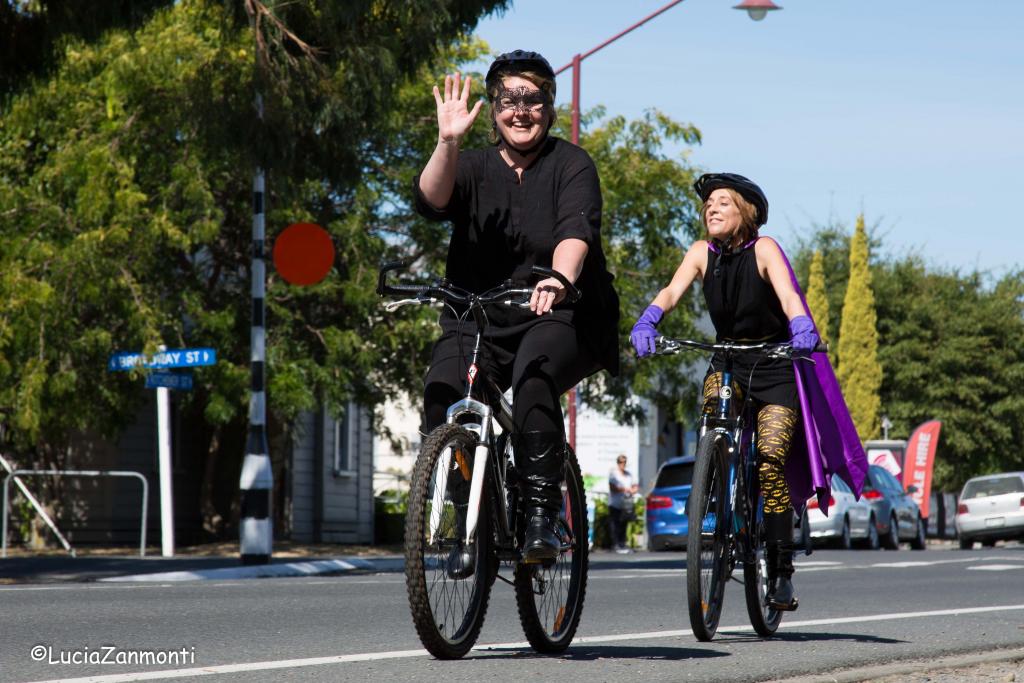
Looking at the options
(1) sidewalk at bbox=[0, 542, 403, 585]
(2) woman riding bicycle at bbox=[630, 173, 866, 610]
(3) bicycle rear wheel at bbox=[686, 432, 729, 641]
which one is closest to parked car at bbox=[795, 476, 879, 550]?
(1) sidewalk at bbox=[0, 542, 403, 585]

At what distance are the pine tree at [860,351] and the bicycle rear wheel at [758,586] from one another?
161 ft

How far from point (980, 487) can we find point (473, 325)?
31.4 metres

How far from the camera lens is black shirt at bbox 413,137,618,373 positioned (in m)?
6.00

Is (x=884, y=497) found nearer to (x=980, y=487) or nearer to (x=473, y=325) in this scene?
(x=980, y=487)

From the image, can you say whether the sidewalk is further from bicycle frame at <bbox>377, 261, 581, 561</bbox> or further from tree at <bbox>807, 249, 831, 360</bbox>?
tree at <bbox>807, 249, 831, 360</bbox>

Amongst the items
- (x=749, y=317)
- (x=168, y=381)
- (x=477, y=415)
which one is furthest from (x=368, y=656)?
(x=168, y=381)

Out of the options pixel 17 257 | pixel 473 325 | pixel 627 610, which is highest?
pixel 17 257

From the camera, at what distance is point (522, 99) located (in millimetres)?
6086

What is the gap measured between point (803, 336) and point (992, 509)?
96.0 ft

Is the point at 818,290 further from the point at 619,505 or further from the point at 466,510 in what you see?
the point at 466,510

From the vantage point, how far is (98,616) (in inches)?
324

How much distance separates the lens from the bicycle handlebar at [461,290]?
5.57 metres

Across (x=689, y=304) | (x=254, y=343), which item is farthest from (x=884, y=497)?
(x=254, y=343)

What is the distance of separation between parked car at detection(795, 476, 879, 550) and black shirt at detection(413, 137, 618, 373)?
851 inches
